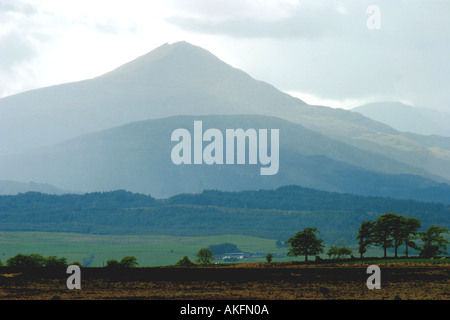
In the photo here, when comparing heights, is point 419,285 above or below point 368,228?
below

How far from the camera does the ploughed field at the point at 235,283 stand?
79625 mm

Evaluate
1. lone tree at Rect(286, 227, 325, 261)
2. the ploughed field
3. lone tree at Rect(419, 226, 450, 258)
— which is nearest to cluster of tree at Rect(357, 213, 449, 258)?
lone tree at Rect(419, 226, 450, 258)

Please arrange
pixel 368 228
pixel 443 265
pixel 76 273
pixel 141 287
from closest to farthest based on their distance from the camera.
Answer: pixel 141 287, pixel 76 273, pixel 443 265, pixel 368 228

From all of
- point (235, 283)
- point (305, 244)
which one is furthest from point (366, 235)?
point (235, 283)

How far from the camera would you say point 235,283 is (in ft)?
298

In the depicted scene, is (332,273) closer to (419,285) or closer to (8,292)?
(419,285)

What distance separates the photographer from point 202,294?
8088 cm

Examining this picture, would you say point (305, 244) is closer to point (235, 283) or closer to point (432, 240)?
point (432, 240)

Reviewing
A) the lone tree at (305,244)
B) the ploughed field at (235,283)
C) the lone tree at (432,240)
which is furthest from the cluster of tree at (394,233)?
the ploughed field at (235,283)

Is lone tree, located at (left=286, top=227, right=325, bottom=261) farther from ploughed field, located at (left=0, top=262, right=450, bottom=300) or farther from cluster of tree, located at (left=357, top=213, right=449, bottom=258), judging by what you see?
ploughed field, located at (left=0, top=262, right=450, bottom=300)
